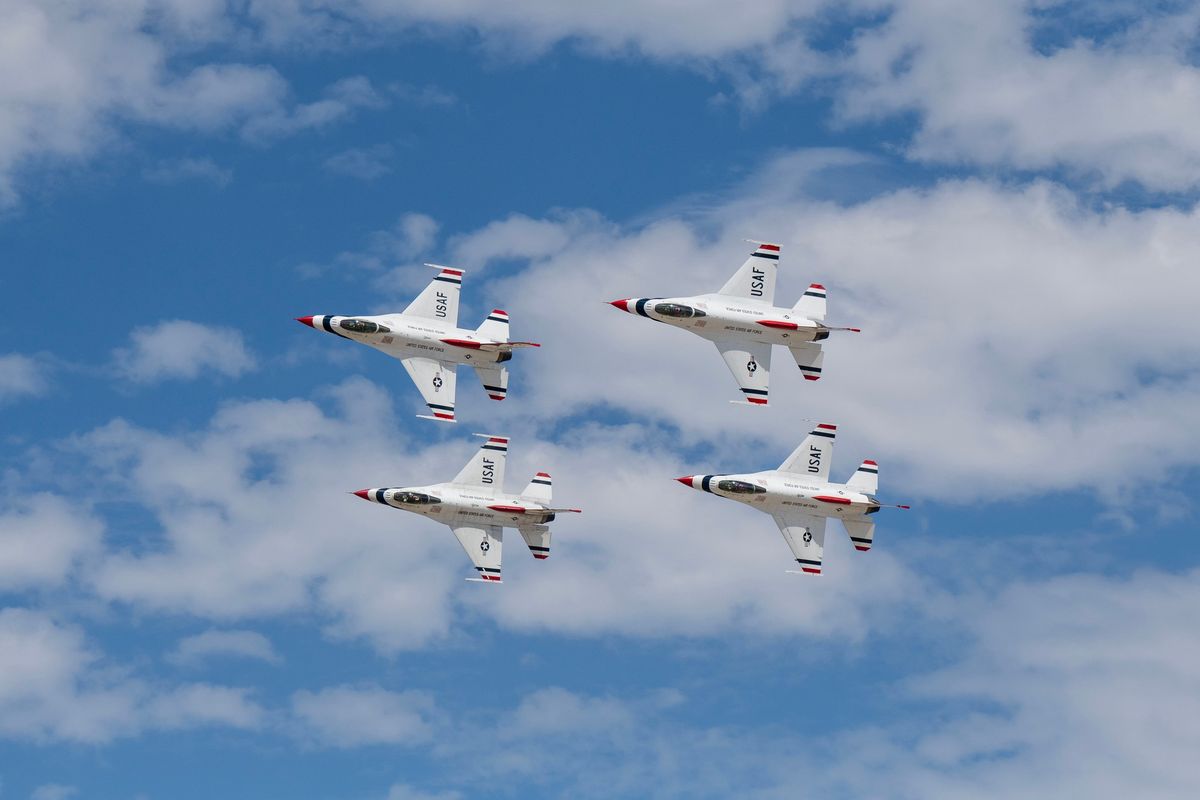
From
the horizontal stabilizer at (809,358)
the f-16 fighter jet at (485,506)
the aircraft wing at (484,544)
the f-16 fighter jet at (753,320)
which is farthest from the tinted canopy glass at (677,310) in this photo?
the aircraft wing at (484,544)

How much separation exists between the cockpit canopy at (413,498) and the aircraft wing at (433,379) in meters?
6.81

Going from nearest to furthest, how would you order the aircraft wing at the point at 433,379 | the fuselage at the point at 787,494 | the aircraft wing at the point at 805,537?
the fuselage at the point at 787,494, the aircraft wing at the point at 805,537, the aircraft wing at the point at 433,379

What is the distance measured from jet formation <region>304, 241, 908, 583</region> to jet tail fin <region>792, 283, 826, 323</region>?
3.3 inches

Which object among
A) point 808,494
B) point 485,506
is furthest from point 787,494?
point 485,506

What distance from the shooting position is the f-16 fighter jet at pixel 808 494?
135250mm

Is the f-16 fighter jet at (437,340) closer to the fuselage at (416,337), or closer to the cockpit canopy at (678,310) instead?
the fuselage at (416,337)

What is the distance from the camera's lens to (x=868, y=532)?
135375mm

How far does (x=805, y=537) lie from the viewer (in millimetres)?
136875

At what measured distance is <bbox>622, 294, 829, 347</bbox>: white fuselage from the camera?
135000mm

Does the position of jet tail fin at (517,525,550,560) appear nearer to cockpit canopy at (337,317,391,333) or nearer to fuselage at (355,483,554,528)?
fuselage at (355,483,554,528)

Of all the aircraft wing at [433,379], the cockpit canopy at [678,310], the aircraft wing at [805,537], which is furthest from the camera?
the aircraft wing at [433,379]

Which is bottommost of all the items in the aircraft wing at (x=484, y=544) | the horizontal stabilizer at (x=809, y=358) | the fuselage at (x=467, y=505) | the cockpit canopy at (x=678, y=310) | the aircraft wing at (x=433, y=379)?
the aircraft wing at (x=484, y=544)

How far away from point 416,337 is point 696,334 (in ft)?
77.9

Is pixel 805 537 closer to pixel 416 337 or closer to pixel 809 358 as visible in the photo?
pixel 809 358
